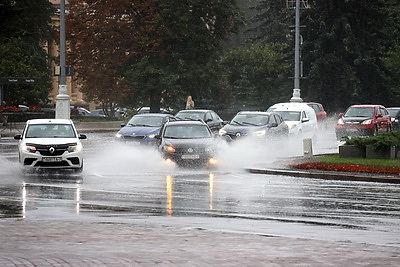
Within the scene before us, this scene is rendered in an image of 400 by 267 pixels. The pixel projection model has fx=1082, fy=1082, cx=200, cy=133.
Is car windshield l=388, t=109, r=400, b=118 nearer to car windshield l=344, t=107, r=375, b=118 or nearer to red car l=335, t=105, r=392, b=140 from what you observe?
red car l=335, t=105, r=392, b=140

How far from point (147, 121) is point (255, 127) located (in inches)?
160

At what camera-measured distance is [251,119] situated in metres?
41.7

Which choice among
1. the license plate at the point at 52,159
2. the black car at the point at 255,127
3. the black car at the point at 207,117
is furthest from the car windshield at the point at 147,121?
the license plate at the point at 52,159

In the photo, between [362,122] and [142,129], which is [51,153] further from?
[362,122]

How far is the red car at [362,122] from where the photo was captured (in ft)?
167

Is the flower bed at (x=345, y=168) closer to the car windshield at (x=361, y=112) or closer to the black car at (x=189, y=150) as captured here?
the black car at (x=189, y=150)

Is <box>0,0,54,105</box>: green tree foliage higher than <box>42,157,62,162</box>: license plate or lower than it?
higher

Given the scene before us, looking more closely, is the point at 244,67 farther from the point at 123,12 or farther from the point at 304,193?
the point at 304,193

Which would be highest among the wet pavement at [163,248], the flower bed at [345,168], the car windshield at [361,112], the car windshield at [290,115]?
the car windshield at [361,112]

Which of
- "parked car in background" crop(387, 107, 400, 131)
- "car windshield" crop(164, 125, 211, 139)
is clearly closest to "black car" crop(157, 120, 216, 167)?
"car windshield" crop(164, 125, 211, 139)

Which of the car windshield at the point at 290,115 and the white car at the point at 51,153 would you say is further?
the car windshield at the point at 290,115

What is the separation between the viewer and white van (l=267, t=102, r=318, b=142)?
46750 millimetres

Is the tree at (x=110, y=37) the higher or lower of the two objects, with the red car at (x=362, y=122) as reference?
higher

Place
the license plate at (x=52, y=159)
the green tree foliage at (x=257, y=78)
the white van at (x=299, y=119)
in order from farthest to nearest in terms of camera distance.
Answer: the green tree foliage at (x=257, y=78), the white van at (x=299, y=119), the license plate at (x=52, y=159)
